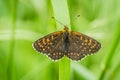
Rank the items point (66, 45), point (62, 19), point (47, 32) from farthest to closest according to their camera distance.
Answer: point (47, 32) → point (66, 45) → point (62, 19)

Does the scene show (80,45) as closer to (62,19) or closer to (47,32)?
(47,32)

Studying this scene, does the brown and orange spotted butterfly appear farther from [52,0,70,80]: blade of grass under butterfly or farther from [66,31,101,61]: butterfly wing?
[52,0,70,80]: blade of grass under butterfly

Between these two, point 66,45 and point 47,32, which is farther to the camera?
point 47,32

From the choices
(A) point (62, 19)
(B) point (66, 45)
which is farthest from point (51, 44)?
(A) point (62, 19)

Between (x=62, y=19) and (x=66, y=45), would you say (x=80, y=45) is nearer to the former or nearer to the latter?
(x=66, y=45)

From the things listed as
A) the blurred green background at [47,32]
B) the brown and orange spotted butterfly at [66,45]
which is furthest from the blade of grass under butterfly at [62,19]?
the brown and orange spotted butterfly at [66,45]

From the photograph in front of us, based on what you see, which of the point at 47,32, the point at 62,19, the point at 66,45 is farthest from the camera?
the point at 47,32

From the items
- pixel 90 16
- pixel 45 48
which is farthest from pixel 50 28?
pixel 90 16
